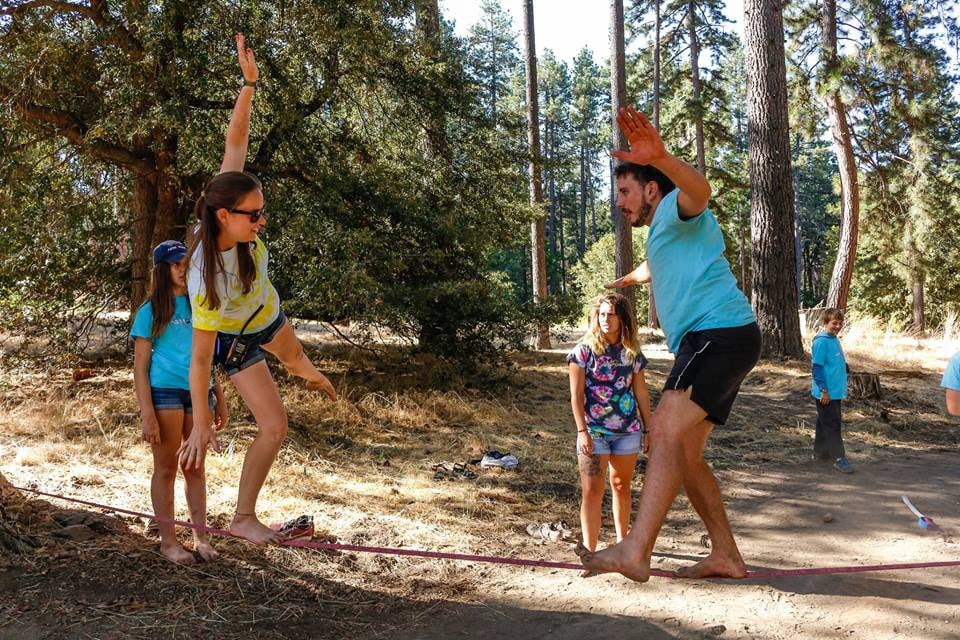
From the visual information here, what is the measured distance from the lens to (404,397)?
28.6ft

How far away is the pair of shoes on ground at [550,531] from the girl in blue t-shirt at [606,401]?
0.62m

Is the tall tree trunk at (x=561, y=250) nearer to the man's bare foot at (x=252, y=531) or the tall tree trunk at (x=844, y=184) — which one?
the tall tree trunk at (x=844, y=184)

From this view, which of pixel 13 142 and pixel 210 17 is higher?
pixel 210 17

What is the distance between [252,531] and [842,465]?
5487mm

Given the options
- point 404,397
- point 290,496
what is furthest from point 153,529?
point 404,397

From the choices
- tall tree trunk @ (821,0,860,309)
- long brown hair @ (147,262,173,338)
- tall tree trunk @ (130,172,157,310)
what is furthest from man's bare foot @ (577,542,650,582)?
tall tree trunk @ (821,0,860,309)

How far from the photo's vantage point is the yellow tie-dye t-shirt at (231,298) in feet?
10.8

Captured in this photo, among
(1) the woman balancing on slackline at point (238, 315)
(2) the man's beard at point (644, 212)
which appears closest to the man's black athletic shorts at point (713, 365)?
(2) the man's beard at point (644, 212)

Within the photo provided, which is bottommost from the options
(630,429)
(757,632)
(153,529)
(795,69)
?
(757,632)

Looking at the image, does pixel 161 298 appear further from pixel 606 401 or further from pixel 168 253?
pixel 606 401

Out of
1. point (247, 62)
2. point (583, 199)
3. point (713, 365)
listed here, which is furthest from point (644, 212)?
point (583, 199)

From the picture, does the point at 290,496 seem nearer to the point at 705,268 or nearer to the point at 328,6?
A: the point at 705,268

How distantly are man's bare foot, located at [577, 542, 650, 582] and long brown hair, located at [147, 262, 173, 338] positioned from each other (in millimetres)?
2460

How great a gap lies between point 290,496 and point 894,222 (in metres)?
22.4
